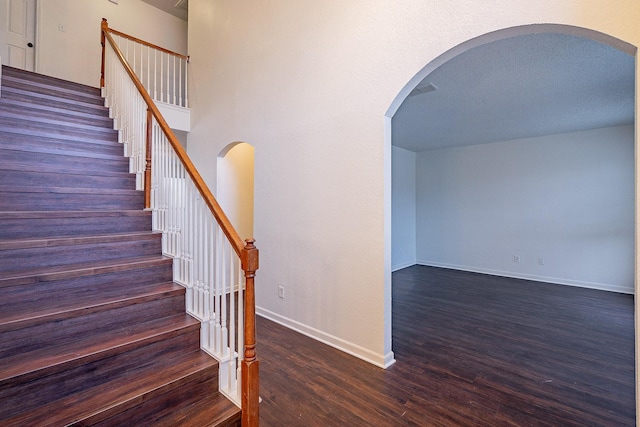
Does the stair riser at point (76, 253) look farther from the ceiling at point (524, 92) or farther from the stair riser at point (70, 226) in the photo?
the ceiling at point (524, 92)

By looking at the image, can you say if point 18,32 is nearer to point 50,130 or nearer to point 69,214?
point 50,130

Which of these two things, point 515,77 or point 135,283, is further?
point 515,77

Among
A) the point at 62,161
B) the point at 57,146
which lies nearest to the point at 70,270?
the point at 62,161

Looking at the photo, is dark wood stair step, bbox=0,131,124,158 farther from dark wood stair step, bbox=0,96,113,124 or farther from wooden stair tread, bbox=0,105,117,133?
dark wood stair step, bbox=0,96,113,124

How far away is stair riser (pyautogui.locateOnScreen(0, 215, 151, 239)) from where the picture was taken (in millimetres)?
2073

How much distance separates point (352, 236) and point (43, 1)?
6.10 m

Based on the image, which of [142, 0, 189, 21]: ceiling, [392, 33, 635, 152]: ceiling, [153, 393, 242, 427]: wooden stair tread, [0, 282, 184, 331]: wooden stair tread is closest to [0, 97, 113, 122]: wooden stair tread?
[0, 282, 184, 331]: wooden stair tread

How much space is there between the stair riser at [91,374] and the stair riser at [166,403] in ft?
0.68

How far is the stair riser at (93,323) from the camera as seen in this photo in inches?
62.0

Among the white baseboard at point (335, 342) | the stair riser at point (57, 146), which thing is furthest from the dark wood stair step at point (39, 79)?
the white baseboard at point (335, 342)

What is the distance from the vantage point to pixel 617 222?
485 centimetres

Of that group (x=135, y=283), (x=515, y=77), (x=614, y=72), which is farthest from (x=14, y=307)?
(x=614, y=72)

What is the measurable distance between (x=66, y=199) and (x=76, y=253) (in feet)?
2.09

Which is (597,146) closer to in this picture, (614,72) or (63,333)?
(614,72)
